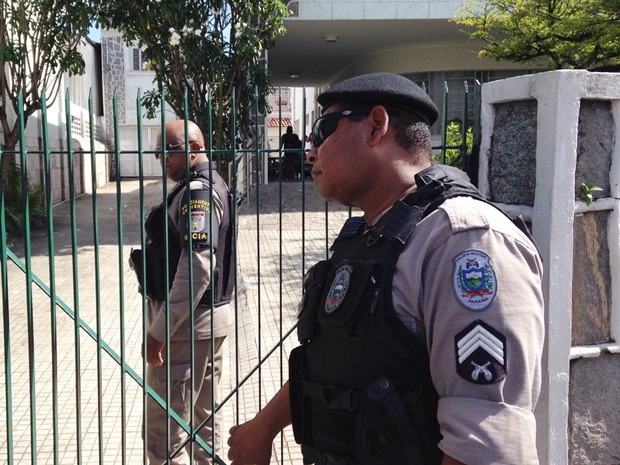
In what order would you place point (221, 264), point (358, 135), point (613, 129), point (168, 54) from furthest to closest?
point (168, 54)
point (221, 264)
point (613, 129)
point (358, 135)

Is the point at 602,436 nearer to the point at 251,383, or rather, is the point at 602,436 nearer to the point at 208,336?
the point at 208,336

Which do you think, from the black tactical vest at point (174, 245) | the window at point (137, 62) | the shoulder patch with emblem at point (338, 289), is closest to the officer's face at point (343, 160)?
the shoulder patch with emblem at point (338, 289)

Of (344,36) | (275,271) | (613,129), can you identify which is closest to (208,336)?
(613,129)

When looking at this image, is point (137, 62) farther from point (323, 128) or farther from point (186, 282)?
point (323, 128)

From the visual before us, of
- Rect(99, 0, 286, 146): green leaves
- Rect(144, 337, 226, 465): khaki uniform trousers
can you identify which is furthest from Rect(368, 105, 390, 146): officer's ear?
Rect(99, 0, 286, 146): green leaves

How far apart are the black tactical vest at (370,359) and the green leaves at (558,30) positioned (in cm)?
875

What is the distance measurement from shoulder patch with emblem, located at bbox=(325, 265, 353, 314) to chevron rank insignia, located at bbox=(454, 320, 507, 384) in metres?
0.31

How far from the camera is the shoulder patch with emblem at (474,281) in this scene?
51.8 inches

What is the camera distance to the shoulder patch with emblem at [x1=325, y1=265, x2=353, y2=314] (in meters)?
1.52

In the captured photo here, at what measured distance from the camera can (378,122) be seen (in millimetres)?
1613

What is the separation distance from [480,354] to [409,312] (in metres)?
0.19

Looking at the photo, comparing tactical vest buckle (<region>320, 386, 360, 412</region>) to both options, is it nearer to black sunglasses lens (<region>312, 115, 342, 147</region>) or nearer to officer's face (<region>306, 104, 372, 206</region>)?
officer's face (<region>306, 104, 372, 206</region>)

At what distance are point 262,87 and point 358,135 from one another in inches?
371

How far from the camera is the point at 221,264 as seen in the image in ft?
10.3
